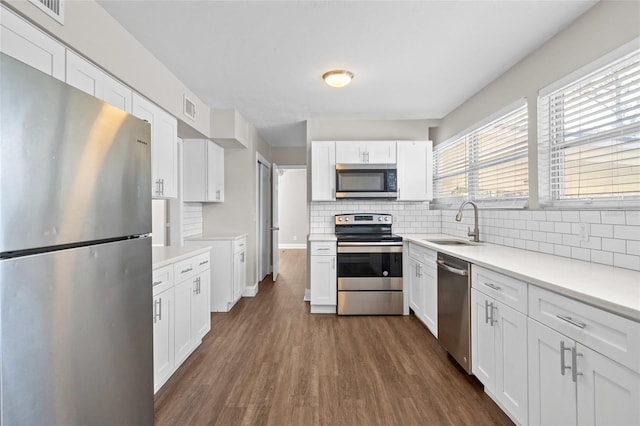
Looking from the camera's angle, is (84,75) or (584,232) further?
A: (584,232)

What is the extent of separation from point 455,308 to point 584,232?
96 cm

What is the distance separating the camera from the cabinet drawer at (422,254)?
2875mm

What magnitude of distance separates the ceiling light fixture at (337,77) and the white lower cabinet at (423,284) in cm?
173

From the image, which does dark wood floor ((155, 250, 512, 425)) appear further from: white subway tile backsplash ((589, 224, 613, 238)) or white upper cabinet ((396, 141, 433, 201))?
white upper cabinet ((396, 141, 433, 201))

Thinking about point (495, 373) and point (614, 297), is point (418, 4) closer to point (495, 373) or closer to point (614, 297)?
point (614, 297)

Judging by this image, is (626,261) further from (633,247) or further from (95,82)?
(95,82)

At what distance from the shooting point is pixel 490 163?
10.2ft

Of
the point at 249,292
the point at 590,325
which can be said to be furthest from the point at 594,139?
the point at 249,292

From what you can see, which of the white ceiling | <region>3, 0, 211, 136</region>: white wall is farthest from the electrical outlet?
<region>3, 0, 211, 136</region>: white wall

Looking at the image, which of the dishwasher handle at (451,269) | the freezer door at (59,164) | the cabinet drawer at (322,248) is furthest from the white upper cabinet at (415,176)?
the freezer door at (59,164)

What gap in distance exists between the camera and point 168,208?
3615 mm

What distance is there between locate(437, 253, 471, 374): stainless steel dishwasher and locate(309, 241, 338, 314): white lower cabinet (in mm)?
1304

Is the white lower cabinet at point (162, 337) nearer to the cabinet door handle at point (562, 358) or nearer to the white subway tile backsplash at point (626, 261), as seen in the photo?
the cabinet door handle at point (562, 358)

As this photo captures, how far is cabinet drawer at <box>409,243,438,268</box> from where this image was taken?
9.43ft
